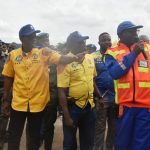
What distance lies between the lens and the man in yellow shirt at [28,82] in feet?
20.8

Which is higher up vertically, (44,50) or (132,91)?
A: (44,50)

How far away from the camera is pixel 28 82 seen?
20.7 ft

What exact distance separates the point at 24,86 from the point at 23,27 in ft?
2.77

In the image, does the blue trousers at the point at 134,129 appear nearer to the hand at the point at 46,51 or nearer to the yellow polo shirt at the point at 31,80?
the yellow polo shirt at the point at 31,80

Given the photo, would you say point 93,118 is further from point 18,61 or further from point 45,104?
point 18,61

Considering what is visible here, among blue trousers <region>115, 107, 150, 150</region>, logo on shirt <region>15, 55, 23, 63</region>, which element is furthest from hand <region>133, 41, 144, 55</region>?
logo on shirt <region>15, 55, 23, 63</region>

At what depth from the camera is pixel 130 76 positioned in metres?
5.68

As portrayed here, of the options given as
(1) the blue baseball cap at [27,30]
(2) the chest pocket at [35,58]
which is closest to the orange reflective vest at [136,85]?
(2) the chest pocket at [35,58]

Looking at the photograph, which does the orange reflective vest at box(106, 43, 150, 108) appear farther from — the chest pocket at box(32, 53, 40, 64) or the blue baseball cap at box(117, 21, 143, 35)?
the chest pocket at box(32, 53, 40, 64)

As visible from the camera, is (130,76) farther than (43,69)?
No

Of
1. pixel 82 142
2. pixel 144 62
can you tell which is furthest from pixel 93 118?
pixel 144 62

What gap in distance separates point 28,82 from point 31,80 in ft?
0.17

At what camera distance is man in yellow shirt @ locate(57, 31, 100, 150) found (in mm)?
6195

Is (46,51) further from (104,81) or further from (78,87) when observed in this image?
(104,81)
